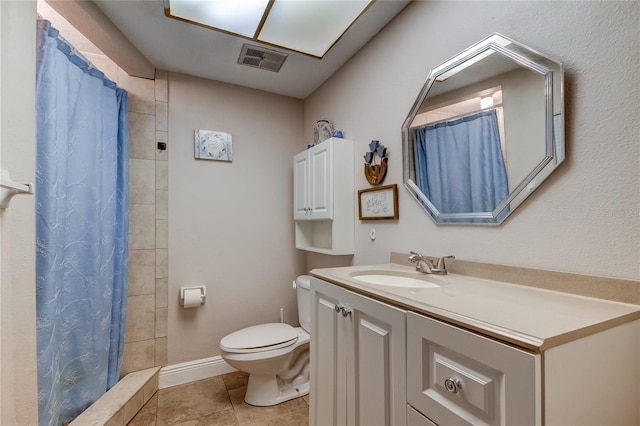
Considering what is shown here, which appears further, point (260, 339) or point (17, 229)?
point (260, 339)

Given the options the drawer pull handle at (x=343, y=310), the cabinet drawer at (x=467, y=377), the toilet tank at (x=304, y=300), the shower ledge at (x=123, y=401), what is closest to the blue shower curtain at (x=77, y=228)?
the shower ledge at (x=123, y=401)

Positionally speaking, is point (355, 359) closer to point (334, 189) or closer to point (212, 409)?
point (334, 189)

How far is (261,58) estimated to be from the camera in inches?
79.2

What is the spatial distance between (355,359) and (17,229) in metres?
1.18

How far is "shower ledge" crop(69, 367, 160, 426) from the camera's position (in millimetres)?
1505

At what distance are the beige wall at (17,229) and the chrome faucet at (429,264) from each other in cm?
145

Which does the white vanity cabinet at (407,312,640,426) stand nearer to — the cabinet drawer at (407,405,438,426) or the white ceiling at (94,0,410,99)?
the cabinet drawer at (407,405,438,426)

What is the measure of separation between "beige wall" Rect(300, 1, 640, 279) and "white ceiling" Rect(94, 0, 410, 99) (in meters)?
0.37

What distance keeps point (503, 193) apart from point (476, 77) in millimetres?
494

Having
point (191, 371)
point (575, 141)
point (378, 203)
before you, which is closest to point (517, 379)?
point (575, 141)

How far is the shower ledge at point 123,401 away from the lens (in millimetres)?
1505

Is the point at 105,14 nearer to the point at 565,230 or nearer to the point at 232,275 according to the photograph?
the point at 232,275

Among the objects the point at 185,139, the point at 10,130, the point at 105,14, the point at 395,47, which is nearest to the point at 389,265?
the point at 395,47

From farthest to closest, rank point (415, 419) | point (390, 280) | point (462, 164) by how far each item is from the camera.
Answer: point (390, 280) < point (462, 164) < point (415, 419)
